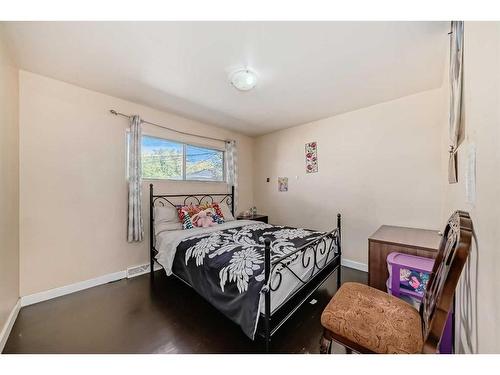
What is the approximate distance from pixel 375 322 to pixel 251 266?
823 mm

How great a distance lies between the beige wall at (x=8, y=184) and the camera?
155 cm

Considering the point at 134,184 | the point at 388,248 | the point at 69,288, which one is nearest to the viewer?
the point at 388,248

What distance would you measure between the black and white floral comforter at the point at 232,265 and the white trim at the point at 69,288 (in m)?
0.97

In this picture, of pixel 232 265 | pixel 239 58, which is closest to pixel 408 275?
pixel 232 265

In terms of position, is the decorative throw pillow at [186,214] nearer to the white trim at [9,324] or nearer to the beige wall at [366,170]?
the white trim at [9,324]

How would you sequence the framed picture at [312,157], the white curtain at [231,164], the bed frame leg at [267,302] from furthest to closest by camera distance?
the white curtain at [231,164] < the framed picture at [312,157] < the bed frame leg at [267,302]

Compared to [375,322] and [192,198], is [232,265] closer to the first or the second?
[375,322]

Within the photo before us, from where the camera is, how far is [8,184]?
1.69 metres

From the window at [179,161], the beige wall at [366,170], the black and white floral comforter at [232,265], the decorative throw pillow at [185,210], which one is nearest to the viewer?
the black and white floral comforter at [232,265]

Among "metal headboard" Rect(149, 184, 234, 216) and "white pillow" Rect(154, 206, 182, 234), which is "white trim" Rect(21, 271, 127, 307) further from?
"metal headboard" Rect(149, 184, 234, 216)

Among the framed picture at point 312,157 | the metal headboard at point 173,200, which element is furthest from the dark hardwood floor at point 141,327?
the framed picture at point 312,157

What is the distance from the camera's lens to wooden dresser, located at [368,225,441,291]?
1.81 metres

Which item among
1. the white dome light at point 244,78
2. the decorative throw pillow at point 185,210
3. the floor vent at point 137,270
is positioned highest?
the white dome light at point 244,78
